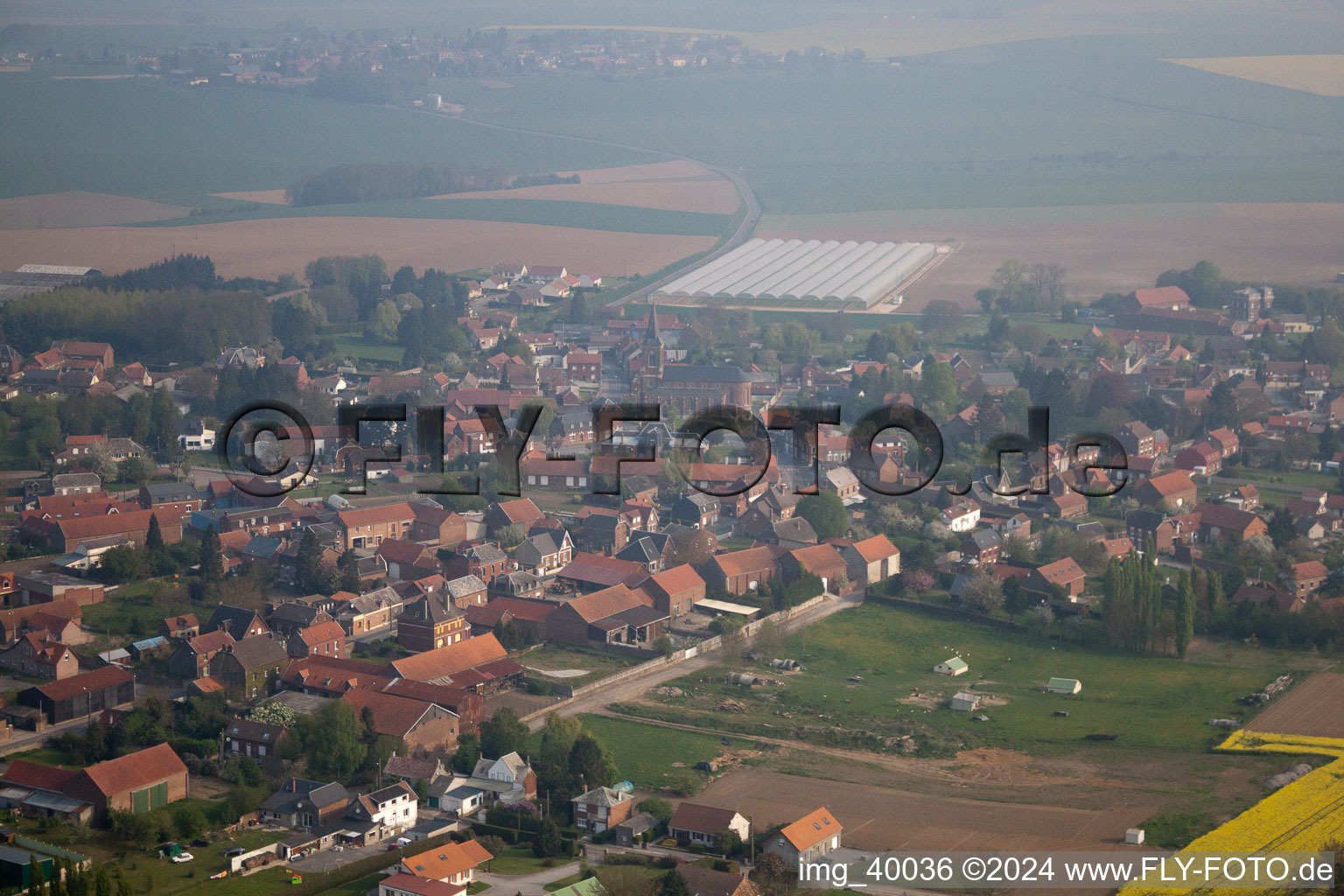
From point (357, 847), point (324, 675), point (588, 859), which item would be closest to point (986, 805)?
point (588, 859)

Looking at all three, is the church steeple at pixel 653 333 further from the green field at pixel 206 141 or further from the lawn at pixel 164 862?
the green field at pixel 206 141

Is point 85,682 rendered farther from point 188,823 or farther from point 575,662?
point 575,662

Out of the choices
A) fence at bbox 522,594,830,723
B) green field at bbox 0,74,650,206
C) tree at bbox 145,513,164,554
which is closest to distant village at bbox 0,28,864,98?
green field at bbox 0,74,650,206

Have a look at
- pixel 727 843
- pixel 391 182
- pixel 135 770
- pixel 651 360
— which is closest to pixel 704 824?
pixel 727 843

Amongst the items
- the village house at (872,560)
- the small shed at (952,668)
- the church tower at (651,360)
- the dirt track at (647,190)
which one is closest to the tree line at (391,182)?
the dirt track at (647,190)

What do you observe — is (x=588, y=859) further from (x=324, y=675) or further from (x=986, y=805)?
(x=324, y=675)
